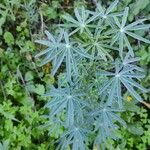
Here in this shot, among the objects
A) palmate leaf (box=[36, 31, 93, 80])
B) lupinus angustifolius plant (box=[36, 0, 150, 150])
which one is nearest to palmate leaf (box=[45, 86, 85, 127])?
lupinus angustifolius plant (box=[36, 0, 150, 150])

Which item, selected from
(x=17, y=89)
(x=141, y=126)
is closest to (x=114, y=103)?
(x=141, y=126)

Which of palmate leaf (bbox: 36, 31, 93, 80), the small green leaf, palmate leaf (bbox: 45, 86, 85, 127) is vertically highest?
the small green leaf

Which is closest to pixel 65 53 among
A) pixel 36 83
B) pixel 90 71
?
pixel 90 71

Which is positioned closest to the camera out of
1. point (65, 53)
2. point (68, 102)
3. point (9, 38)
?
point (65, 53)

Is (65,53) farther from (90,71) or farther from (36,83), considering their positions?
(36,83)

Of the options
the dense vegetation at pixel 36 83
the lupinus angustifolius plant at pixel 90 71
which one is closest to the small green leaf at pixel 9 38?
the dense vegetation at pixel 36 83

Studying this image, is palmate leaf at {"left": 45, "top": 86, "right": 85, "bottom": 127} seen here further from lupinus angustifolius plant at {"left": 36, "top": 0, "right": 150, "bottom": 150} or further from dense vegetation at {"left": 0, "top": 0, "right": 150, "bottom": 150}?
dense vegetation at {"left": 0, "top": 0, "right": 150, "bottom": 150}

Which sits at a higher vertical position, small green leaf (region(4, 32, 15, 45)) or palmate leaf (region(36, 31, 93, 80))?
small green leaf (region(4, 32, 15, 45))

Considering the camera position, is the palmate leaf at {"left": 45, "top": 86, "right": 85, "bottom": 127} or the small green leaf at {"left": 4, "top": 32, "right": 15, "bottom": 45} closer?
the palmate leaf at {"left": 45, "top": 86, "right": 85, "bottom": 127}
